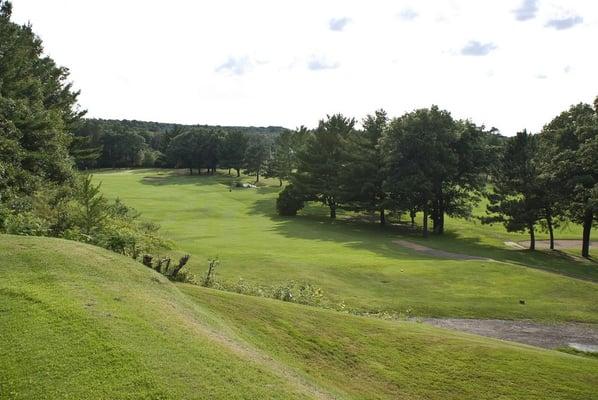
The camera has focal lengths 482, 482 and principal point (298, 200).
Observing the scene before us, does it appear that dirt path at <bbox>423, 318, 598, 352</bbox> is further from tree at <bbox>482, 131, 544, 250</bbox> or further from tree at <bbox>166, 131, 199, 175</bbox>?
tree at <bbox>166, 131, 199, 175</bbox>

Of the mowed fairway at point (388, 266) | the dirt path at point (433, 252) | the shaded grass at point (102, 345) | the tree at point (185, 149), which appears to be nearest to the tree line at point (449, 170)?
the mowed fairway at point (388, 266)

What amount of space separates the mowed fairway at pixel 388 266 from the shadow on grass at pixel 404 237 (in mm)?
97

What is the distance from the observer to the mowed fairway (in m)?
24.7

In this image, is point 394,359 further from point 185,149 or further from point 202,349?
point 185,149

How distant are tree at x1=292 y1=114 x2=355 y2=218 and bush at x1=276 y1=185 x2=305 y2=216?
1098mm

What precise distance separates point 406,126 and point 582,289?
2927 centimetres

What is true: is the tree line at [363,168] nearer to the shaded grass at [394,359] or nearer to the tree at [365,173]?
the tree at [365,173]

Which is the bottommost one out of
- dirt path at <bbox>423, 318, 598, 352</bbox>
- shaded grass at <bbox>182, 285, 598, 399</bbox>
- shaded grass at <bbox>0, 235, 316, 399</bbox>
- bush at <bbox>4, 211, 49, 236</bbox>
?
dirt path at <bbox>423, 318, 598, 352</bbox>

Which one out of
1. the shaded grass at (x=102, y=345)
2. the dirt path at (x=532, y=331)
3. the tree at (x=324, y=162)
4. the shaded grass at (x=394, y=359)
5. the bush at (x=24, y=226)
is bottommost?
the dirt path at (x=532, y=331)

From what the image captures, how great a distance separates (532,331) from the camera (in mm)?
21281

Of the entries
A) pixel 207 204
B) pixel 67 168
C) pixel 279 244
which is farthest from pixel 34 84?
pixel 207 204

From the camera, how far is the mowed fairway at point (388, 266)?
81.0ft

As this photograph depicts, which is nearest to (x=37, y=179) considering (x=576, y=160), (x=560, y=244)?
(x=576, y=160)

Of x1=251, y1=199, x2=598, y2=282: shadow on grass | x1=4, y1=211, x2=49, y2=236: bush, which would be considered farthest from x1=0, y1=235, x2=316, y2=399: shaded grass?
x1=251, y1=199, x2=598, y2=282: shadow on grass
